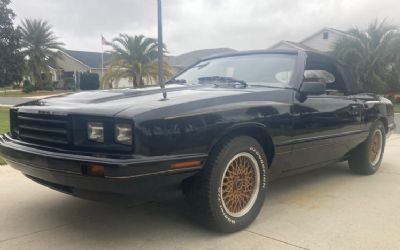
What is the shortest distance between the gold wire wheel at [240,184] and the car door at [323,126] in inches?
22.4

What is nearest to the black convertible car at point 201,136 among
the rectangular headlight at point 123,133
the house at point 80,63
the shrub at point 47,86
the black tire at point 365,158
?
the rectangular headlight at point 123,133

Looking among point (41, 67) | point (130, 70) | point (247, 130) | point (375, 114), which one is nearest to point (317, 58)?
point (375, 114)

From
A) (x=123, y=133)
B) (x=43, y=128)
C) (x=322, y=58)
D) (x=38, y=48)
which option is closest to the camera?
(x=123, y=133)

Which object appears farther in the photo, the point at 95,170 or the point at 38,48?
the point at 38,48

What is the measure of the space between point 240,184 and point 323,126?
4.22ft

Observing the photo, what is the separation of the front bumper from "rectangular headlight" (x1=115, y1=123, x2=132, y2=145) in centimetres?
12

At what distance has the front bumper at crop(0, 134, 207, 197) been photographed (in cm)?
273

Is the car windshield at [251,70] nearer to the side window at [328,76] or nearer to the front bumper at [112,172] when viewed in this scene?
the side window at [328,76]

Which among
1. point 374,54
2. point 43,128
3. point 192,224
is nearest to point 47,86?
point 374,54

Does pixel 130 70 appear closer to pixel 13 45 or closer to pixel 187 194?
pixel 13 45

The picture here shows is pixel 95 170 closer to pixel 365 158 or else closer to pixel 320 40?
pixel 365 158

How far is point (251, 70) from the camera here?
441cm

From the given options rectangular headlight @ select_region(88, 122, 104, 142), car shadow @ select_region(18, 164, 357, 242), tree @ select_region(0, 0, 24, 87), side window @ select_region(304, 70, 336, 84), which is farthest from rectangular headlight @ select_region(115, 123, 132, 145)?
tree @ select_region(0, 0, 24, 87)

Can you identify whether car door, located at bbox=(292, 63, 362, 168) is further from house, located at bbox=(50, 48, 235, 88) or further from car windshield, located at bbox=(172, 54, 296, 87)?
house, located at bbox=(50, 48, 235, 88)
